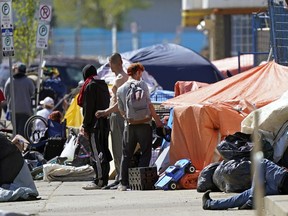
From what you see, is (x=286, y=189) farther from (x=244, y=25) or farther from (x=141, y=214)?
(x=244, y=25)

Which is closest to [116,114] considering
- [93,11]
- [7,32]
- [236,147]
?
[236,147]

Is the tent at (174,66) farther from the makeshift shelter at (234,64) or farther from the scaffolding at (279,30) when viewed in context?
the scaffolding at (279,30)

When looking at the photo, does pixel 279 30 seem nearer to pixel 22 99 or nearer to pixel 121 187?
pixel 121 187

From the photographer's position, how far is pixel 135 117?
1412 centimetres

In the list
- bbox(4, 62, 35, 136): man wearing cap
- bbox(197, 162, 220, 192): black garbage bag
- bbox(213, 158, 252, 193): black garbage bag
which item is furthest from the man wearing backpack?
bbox(4, 62, 35, 136): man wearing cap

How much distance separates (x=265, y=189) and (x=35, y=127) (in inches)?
341

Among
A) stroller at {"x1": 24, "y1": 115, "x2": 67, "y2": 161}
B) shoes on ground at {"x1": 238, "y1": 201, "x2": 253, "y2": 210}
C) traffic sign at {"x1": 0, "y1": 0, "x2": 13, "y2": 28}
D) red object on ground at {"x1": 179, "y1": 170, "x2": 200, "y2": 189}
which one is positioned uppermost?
traffic sign at {"x1": 0, "y1": 0, "x2": 13, "y2": 28}

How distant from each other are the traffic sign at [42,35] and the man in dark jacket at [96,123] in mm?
6464

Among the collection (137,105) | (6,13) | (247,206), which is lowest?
(247,206)

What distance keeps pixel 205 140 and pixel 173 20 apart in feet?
232

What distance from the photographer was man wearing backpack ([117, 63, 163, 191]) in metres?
14.1

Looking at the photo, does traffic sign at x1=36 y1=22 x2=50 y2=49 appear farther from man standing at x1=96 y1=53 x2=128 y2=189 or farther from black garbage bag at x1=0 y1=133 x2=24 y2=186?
black garbage bag at x1=0 y1=133 x2=24 y2=186

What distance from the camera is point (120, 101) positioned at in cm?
1442

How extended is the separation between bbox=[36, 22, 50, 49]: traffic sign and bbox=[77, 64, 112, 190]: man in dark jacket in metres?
6.46
